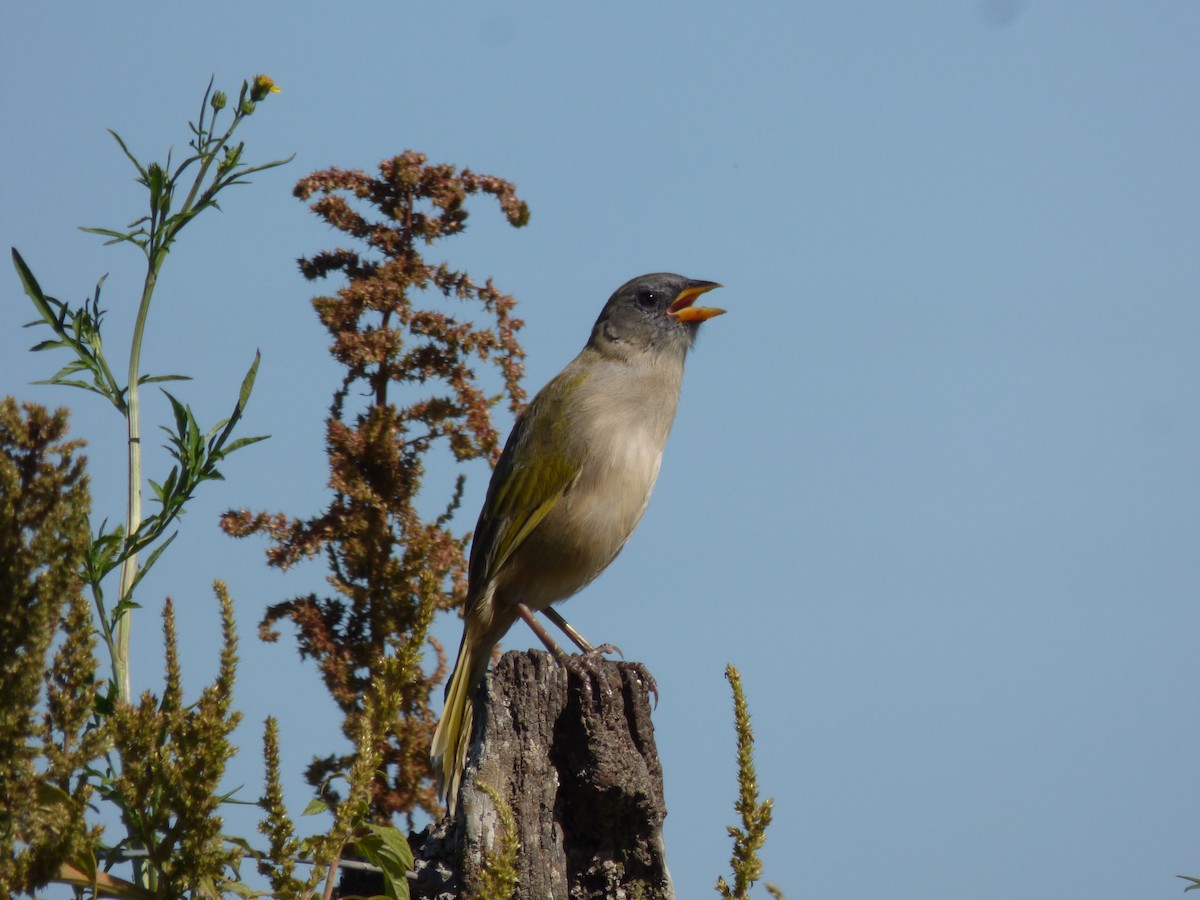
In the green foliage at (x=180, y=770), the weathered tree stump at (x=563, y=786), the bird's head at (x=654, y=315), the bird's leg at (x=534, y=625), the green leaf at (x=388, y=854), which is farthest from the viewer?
the bird's head at (x=654, y=315)

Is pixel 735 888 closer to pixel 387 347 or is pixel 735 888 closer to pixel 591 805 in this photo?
pixel 591 805

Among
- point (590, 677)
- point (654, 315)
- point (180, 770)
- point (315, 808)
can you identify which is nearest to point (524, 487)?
point (654, 315)

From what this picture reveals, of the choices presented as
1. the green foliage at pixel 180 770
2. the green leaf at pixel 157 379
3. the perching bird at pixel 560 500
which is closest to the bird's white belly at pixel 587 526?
the perching bird at pixel 560 500

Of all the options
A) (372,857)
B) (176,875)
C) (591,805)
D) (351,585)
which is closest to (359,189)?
(351,585)

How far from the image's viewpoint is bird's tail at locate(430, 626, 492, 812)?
4.68 metres

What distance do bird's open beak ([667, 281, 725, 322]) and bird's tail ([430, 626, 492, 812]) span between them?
2004 millimetres

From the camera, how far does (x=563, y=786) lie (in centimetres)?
383

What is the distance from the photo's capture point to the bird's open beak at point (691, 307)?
6.84 metres

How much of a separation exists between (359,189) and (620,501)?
1.81 metres

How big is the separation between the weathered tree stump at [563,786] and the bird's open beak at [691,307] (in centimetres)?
313

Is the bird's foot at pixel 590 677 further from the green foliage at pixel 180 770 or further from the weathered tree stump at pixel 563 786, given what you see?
the green foliage at pixel 180 770

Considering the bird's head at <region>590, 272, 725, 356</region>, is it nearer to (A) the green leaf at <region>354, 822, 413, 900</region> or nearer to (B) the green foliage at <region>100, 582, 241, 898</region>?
(A) the green leaf at <region>354, 822, 413, 900</region>

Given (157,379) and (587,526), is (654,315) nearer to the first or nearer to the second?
(587,526)

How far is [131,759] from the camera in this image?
7.23 ft
